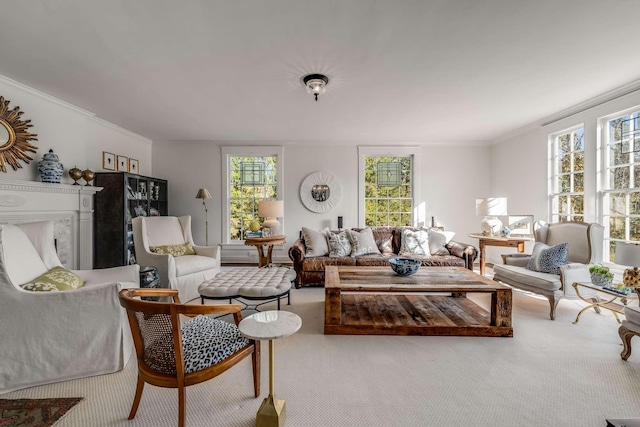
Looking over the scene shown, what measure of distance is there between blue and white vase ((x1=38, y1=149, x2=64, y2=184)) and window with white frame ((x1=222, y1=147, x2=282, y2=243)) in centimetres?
270

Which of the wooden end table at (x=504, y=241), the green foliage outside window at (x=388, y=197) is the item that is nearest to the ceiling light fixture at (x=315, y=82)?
the green foliage outside window at (x=388, y=197)

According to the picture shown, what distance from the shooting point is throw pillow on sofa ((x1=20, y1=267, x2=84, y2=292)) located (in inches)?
76.3

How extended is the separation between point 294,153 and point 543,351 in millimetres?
4806

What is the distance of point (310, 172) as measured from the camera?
5770 mm

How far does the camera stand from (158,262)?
332 cm

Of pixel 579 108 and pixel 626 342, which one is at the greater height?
pixel 579 108

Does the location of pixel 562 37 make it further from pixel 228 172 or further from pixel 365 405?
pixel 228 172

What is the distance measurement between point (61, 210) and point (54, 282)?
210 centimetres

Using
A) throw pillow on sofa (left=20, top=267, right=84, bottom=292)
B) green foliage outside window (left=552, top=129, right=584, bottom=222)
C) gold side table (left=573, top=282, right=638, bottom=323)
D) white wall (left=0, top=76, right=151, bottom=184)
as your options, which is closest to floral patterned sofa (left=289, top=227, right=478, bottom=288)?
gold side table (left=573, top=282, right=638, bottom=323)

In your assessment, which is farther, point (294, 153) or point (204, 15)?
point (294, 153)

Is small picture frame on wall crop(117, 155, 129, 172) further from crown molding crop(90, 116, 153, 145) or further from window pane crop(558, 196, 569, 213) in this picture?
window pane crop(558, 196, 569, 213)

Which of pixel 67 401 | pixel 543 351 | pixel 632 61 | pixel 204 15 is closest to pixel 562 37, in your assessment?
pixel 632 61

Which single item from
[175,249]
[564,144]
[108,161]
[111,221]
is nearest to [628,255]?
[564,144]

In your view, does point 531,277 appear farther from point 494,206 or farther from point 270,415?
point 270,415
